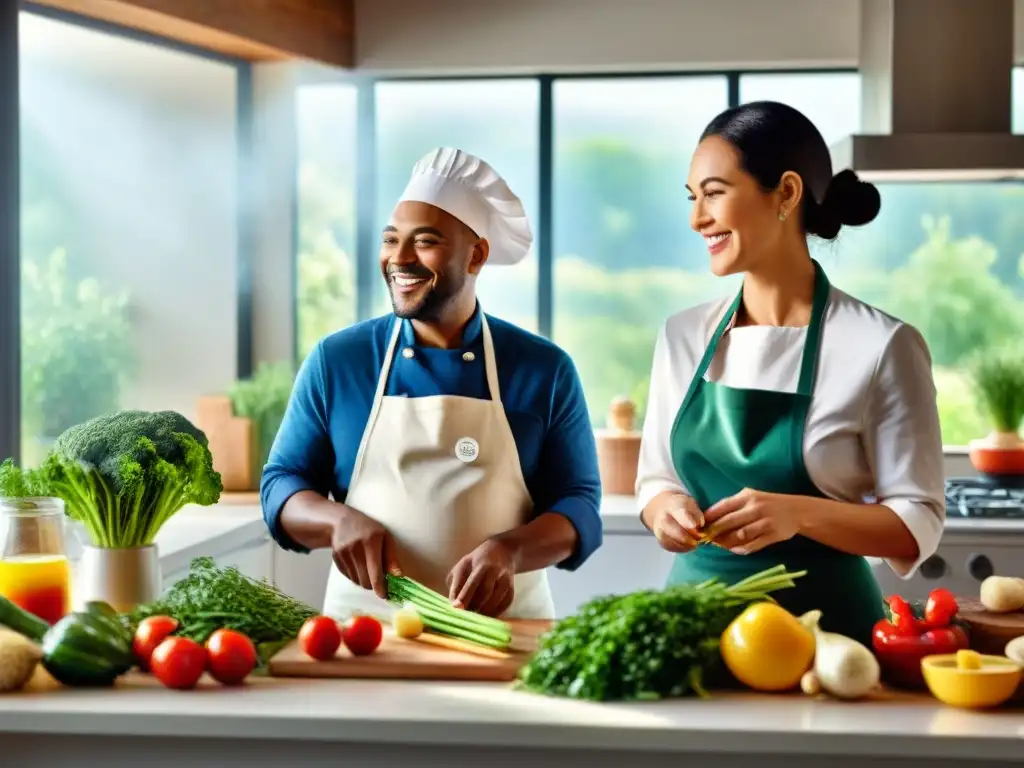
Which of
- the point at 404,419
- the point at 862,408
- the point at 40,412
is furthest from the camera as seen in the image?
the point at 40,412

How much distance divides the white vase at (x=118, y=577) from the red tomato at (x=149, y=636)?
26 cm

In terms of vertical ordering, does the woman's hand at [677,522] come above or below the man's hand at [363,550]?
above

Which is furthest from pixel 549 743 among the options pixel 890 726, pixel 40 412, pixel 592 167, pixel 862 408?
pixel 592 167

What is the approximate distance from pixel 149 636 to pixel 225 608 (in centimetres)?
16

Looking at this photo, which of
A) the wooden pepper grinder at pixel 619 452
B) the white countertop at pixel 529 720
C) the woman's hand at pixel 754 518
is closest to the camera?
the white countertop at pixel 529 720

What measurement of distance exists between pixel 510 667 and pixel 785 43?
3097mm

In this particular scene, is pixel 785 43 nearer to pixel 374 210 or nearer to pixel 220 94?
pixel 374 210

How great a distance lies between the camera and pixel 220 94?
4516mm

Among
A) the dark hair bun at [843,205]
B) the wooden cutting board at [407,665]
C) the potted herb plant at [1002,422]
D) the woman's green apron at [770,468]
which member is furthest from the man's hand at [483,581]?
the potted herb plant at [1002,422]

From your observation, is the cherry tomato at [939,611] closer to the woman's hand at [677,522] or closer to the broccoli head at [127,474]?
the woman's hand at [677,522]

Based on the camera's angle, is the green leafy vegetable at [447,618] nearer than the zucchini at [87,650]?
No

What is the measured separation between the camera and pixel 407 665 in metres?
1.97

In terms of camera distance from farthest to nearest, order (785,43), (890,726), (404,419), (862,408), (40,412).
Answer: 1. (785,43)
2. (40,412)
3. (404,419)
4. (862,408)
5. (890,726)

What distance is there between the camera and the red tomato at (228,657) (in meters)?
1.89
